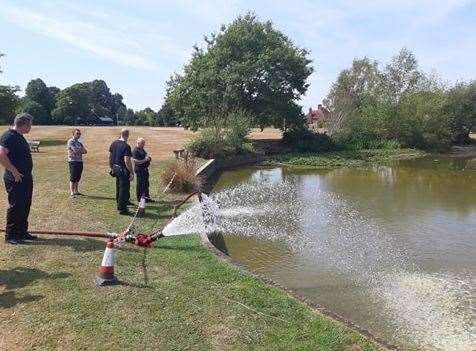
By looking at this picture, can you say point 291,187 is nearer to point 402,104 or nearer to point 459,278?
point 459,278

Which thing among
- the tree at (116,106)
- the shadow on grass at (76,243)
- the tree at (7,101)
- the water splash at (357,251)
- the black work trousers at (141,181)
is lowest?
the water splash at (357,251)

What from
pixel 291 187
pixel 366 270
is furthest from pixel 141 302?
pixel 291 187

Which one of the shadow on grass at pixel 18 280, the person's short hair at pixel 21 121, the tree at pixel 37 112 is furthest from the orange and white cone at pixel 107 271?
the tree at pixel 37 112

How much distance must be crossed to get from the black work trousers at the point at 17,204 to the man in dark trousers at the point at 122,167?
112 inches

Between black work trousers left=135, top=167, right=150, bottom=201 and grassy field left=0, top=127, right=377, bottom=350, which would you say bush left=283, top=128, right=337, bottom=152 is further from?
grassy field left=0, top=127, right=377, bottom=350

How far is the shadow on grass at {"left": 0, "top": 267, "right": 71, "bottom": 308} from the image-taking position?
5.94 m

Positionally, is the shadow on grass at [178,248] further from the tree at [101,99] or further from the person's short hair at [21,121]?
the tree at [101,99]

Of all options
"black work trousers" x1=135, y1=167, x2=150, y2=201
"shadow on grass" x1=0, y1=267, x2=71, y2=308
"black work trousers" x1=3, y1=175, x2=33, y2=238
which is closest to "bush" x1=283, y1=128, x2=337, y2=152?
"black work trousers" x1=135, y1=167, x2=150, y2=201

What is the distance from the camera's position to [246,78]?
35062 millimetres

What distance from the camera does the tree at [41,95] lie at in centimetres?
9288

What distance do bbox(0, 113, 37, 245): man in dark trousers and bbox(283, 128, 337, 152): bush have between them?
97.3 ft

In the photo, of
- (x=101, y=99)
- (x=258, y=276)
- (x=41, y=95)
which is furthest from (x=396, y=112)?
(x=101, y=99)

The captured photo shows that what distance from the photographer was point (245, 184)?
67.7ft

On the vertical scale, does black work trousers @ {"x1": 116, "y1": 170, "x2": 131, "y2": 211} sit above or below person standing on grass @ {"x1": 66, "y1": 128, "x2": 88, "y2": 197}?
below
